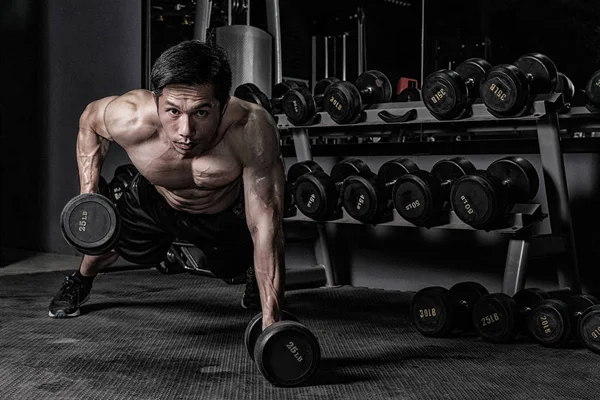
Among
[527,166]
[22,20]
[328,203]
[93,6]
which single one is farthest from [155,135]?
[22,20]

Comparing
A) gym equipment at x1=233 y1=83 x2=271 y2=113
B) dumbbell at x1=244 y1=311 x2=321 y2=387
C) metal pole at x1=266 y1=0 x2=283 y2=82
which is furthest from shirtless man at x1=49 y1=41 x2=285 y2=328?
metal pole at x1=266 y1=0 x2=283 y2=82

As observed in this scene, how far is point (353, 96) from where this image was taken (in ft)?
10.6

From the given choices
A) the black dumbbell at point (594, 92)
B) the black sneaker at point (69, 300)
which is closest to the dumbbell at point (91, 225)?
the black sneaker at point (69, 300)

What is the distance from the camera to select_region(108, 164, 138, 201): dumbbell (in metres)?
2.93

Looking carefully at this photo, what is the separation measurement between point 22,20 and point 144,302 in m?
2.73

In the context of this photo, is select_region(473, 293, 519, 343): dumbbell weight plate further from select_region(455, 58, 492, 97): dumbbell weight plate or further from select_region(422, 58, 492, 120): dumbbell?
select_region(455, 58, 492, 97): dumbbell weight plate

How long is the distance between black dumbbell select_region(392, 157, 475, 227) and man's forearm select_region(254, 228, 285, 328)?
0.97 metres

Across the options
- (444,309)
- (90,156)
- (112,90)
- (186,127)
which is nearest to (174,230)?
(90,156)

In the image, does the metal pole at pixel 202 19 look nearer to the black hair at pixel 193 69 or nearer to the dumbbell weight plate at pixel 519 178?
the dumbbell weight plate at pixel 519 178

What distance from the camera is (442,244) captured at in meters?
3.54

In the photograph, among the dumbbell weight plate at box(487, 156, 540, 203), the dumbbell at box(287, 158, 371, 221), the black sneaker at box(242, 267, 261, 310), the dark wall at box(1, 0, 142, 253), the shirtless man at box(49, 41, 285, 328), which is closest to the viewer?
the shirtless man at box(49, 41, 285, 328)

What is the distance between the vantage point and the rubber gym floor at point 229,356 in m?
1.88

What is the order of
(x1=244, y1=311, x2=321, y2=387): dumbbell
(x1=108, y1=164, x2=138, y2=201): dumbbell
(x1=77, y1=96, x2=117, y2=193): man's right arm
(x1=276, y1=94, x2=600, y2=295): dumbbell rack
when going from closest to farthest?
(x1=244, y1=311, x2=321, y2=387): dumbbell → (x1=77, y1=96, x2=117, y2=193): man's right arm → (x1=276, y1=94, x2=600, y2=295): dumbbell rack → (x1=108, y1=164, x2=138, y2=201): dumbbell

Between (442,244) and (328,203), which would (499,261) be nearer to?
(442,244)
